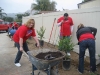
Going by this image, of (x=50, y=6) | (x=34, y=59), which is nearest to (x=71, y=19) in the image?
(x=34, y=59)

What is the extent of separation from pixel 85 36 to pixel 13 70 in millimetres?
2804

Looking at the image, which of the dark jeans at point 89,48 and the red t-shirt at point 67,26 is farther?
the red t-shirt at point 67,26

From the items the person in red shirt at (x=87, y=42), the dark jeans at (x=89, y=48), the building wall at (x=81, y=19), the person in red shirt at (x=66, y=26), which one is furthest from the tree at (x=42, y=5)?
the dark jeans at (x=89, y=48)

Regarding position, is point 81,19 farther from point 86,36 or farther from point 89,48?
point 89,48

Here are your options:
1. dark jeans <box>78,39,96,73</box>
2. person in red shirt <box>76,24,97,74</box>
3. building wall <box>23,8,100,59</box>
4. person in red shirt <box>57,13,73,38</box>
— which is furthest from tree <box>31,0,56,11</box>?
dark jeans <box>78,39,96,73</box>

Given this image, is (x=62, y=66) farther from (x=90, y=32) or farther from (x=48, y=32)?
(x=48, y=32)

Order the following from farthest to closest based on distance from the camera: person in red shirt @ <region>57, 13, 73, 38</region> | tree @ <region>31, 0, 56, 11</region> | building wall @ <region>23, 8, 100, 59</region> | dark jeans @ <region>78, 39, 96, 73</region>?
tree @ <region>31, 0, 56, 11</region>, person in red shirt @ <region>57, 13, 73, 38</region>, building wall @ <region>23, 8, 100, 59</region>, dark jeans @ <region>78, 39, 96, 73</region>

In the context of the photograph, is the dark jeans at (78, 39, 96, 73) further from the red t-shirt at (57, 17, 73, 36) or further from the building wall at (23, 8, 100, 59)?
the red t-shirt at (57, 17, 73, 36)

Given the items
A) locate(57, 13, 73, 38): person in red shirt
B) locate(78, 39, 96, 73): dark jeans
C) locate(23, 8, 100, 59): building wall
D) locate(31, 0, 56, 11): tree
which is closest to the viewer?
locate(78, 39, 96, 73): dark jeans

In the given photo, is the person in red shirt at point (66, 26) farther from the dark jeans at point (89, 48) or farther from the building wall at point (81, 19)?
the dark jeans at point (89, 48)

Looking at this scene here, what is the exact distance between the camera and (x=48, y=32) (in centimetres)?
1125

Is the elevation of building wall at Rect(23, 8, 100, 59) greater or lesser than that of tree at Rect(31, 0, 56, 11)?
lesser

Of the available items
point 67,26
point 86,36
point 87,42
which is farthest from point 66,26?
point 87,42

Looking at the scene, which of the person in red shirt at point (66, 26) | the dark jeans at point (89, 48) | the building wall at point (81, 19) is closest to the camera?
the dark jeans at point (89, 48)
